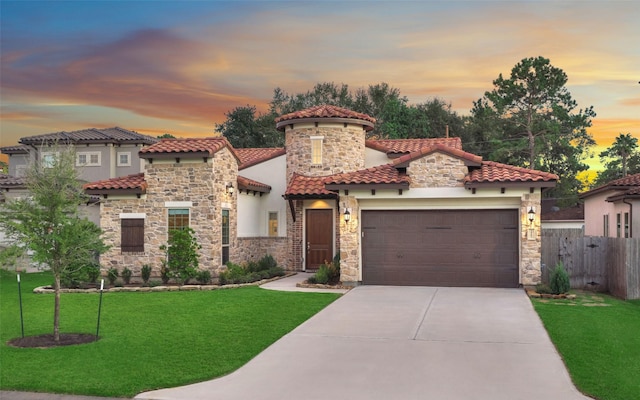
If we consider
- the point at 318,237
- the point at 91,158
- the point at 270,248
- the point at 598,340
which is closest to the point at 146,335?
the point at 598,340

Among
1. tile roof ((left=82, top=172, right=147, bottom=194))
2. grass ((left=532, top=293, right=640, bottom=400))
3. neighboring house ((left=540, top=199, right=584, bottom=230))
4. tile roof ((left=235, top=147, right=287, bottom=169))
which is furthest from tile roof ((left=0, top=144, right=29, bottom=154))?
grass ((left=532, top=293, right=640, bottom=400))

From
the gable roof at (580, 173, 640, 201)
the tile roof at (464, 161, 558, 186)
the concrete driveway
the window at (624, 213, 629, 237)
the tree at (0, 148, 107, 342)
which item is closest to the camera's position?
the concrete driveway

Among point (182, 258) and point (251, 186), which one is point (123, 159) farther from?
point (182, 258)

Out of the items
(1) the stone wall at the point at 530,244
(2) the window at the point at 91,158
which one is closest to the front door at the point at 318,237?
(1) the stone wall at the point at 530,244

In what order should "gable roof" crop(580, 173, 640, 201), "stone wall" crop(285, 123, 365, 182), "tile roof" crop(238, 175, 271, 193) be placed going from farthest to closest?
"stone wall" crop(285, 123, 365, 182), "tile roof" crop(238, 175, 271, 193), "gable roof" crop(580, 173, 640, 201)

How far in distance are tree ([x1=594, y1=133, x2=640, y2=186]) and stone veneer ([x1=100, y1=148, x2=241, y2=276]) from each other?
36519 mm

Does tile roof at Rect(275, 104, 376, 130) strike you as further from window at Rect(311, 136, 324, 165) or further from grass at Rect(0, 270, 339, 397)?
grass at Rect(0, 270, 339, 397)

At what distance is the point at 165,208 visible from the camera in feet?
67.7

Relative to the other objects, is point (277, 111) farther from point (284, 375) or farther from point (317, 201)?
point (284, 375)

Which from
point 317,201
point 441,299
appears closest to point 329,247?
point 317,201

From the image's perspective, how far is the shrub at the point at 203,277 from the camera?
19.8 m

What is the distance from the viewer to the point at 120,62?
875 inches

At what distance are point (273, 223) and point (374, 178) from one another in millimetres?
7466

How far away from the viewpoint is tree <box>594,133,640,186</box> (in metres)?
46.7
